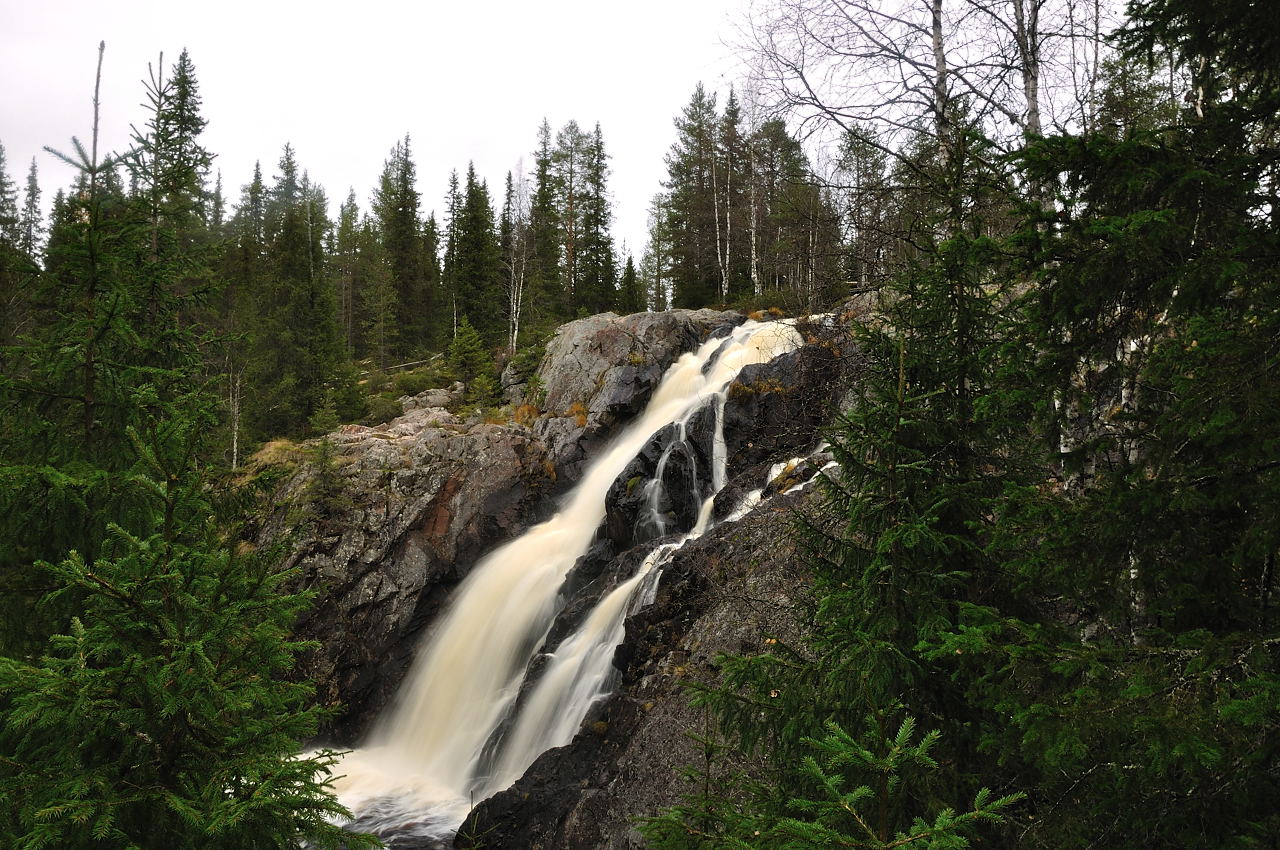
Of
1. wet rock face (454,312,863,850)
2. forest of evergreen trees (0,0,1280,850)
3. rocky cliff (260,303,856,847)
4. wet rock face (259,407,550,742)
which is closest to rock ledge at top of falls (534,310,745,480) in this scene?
rocky cliff (260,303,856,847)

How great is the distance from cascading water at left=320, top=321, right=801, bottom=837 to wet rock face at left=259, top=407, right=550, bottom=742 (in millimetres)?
793

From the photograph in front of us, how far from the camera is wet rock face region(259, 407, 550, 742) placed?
14227mm

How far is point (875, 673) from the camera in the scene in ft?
12.3

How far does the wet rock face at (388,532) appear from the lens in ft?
46.7

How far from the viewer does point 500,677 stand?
41.0 ft

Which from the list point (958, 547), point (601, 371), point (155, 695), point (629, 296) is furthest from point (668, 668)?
point (629, 296)

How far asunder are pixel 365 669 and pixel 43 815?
12444mm

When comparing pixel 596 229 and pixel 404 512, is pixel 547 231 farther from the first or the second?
pixel 404 512

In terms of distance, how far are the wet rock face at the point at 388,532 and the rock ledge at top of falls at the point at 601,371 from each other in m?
1.10

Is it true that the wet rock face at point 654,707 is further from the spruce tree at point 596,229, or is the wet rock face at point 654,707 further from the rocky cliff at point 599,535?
Result: the spruce tree at point 596,229

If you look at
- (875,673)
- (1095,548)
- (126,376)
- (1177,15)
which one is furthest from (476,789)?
(1177,15)

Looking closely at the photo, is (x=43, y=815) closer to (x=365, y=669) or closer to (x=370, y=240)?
(x=365, y=669)

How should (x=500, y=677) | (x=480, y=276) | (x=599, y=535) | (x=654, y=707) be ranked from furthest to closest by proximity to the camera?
(x=480, y=276) < (x=599, y=535) < (x=500, y=677) < (x=654, y=707)

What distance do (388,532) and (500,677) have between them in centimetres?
551
